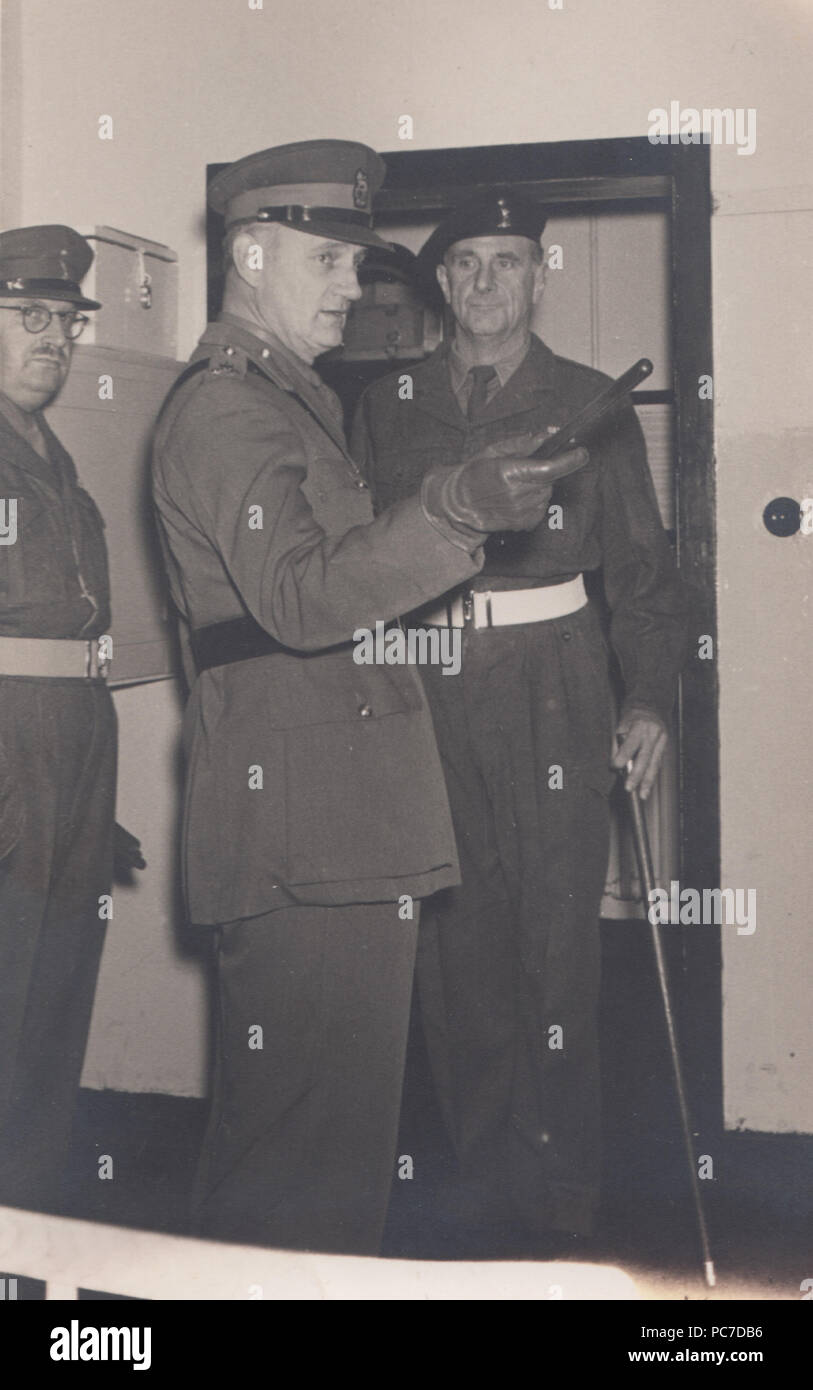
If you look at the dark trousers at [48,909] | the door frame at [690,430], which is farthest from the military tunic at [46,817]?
the door frame at [690,430]

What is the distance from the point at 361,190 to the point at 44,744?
0.90 m

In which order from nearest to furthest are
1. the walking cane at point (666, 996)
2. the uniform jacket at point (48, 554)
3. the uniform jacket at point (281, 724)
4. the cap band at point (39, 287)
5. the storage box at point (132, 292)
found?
the uniform jacket at point (281, 724), the walking cane at point (666, 996), the uniform jacket at point (48, 554), the cap band at point (39, 287), the storage box at point (132, 292)

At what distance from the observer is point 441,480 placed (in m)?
1.23

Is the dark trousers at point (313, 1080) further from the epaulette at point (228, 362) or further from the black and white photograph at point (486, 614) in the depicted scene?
the epaulette at point (228, 362)

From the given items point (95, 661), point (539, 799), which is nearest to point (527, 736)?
point (539, 799)

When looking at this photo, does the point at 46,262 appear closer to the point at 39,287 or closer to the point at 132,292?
the point at 39,287

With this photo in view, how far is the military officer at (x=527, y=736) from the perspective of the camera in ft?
6.84

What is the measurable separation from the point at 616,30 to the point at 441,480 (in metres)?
1.36

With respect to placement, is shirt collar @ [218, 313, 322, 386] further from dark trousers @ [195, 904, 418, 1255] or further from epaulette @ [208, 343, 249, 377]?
dark trousers @ [195, 904, 418, 1255]

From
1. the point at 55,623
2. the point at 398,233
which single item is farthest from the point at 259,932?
the point at 398,233

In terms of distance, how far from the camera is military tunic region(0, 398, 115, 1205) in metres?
1.98

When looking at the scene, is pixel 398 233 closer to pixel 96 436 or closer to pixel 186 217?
pixel 186 217

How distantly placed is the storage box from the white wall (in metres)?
0.19

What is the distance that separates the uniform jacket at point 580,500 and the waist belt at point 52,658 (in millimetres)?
508
